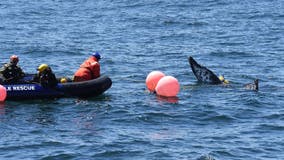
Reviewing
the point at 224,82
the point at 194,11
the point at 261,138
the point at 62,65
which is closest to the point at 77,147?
the point at 261,138

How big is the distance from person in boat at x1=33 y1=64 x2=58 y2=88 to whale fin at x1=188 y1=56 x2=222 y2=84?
5.59m

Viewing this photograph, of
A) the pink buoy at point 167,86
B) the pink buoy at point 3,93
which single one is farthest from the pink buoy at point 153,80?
the pink buoy at point 3,93

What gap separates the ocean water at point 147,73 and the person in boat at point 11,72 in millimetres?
849

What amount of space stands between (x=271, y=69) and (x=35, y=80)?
10693 mm

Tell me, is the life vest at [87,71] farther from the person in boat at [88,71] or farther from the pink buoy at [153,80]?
the pink buoy at [153,80]

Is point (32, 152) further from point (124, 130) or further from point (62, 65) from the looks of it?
point (62, 65)

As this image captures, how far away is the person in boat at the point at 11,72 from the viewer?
77.8 feet

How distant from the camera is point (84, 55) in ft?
111

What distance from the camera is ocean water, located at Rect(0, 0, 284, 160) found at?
1905cm

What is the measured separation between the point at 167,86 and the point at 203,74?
3161mm

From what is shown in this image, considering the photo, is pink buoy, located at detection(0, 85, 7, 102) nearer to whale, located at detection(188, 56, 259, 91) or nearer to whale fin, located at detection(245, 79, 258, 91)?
whale, located at detection(188, 56, 259, 91)

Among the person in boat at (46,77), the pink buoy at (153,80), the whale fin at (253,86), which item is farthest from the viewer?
the whale fin at (253,86)

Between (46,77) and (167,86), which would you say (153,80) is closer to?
(167,86)

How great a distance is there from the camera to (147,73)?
29469mm
